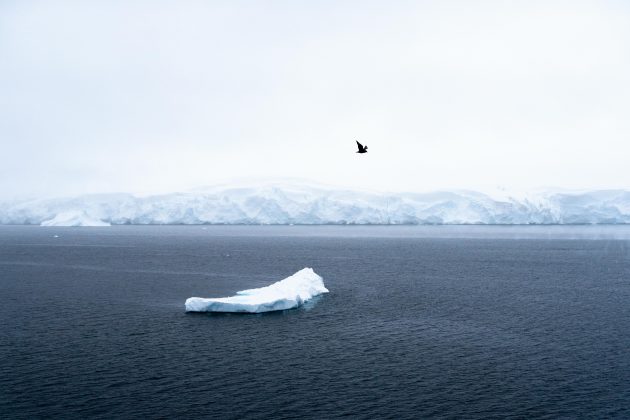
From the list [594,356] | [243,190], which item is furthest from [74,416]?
[243,190]

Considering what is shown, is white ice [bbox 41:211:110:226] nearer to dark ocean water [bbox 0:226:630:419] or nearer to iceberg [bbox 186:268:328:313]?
dark ocean water [bbox 0:226:630:419]

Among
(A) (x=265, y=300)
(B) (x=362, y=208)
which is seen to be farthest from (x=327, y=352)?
(B) (x=362, y=208)

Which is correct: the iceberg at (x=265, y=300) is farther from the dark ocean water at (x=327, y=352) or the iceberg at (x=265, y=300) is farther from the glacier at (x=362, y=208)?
the glacier at (x=362, y=208)

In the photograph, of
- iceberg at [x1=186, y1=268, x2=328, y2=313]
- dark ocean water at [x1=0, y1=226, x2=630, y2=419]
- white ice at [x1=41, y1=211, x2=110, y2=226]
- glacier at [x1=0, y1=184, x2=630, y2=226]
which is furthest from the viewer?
white ice at [x1=41, y1=211, x2=110, y2=226]

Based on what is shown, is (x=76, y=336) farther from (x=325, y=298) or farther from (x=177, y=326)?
(x=325, y=298)

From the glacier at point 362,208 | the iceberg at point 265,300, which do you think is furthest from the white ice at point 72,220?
the iceberg at point 265,300

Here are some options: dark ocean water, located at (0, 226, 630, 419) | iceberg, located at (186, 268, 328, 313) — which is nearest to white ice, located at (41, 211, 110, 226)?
dark ocean water, located at (0, 226, 630, 419)

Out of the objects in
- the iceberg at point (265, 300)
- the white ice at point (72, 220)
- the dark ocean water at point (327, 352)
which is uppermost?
the white ice at point (72, 220)

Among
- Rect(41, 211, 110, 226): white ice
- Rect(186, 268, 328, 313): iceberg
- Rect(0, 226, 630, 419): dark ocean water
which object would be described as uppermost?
Rect(41, 211, 110, 226): white ice
